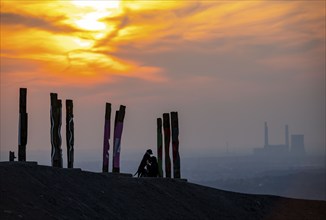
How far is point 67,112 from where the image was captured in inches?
1293

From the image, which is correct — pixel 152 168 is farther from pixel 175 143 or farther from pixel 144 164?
pixel 175 143

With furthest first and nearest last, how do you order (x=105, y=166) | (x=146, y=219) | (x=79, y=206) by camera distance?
(x=105, y=166) < (x=146, y=219) < (x=79, y=206)

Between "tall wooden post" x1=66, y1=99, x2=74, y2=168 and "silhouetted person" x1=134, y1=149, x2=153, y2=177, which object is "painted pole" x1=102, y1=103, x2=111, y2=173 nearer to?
"silhouetted person" x1=134, y1=149, x2=153, y2=177

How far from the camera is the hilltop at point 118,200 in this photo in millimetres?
23578

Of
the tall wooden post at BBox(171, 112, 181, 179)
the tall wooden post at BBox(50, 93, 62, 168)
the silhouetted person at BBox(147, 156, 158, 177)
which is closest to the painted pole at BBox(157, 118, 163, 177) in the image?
the tall wooden post at BBox(171, 112, 181, 179)

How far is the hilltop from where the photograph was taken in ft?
77.4

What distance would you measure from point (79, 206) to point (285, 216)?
36.6 ft

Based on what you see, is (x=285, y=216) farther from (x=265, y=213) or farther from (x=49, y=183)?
(x=49, y=183)

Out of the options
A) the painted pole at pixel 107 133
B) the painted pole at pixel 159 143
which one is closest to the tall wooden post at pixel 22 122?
the painted pole at pixel 107 133

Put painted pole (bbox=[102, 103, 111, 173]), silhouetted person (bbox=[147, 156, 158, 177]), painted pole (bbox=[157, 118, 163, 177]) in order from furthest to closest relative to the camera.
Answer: painted pole (bbox=[157, 118, 163, 177]), silhouetted person (bbox=[147, 156, 158, 177]), painted pole (bbox=[102, 103, 111, 173])

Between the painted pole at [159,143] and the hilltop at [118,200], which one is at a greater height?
the painted pole at [159,143]

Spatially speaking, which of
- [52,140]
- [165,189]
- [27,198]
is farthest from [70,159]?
[27,198]

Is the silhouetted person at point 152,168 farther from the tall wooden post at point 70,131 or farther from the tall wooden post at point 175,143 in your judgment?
the tall wooden post at point 70,131

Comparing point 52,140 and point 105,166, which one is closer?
point 52,140
